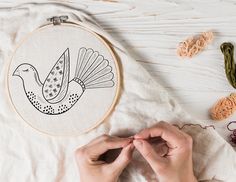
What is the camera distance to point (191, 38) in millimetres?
1321

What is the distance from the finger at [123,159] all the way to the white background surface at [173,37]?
0.64 ft

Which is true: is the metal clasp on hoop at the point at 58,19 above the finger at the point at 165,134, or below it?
above

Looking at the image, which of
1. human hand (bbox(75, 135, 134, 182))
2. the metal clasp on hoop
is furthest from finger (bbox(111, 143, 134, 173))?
the metal clasp on hoop

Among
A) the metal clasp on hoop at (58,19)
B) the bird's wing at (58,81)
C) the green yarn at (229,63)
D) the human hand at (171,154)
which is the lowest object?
the human hand at (171,154)

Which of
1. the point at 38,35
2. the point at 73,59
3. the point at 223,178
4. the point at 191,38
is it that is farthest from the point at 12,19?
the point at 223,178

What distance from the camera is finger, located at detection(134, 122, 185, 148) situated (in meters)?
1.24

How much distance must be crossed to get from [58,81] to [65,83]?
2 cm

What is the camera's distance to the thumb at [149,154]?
1.22m

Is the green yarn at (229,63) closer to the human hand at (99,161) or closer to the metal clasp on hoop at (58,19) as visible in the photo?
the human hand at (99,161)

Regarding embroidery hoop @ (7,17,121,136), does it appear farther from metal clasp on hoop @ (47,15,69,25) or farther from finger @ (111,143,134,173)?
finger @ (111,143,134,173)

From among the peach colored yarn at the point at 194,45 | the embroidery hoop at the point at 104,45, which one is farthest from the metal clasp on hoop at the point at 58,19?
the peach colored yarn at the point at 194,45

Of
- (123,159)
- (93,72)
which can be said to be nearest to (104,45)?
(93,72)

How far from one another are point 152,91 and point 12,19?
40cm

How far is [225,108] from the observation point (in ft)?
4.32
